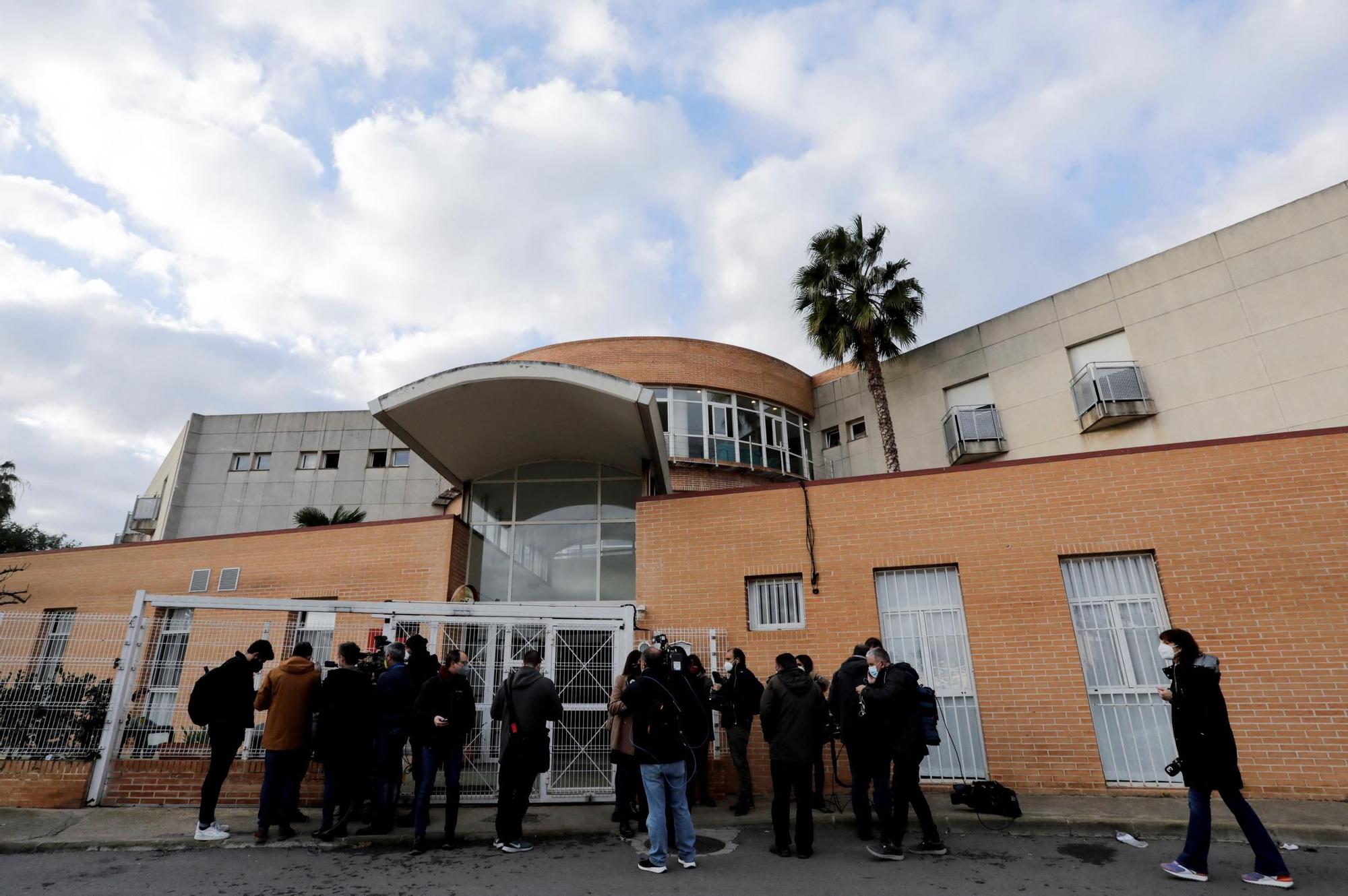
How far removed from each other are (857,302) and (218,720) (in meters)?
17.4

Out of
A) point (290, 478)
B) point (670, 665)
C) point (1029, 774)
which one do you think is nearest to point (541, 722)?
point (670, 665)

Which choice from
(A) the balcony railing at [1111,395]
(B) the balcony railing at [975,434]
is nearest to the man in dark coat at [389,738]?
(B) the balcony railing at [975,434]

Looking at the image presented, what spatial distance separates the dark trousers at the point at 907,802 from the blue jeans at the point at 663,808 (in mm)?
1667

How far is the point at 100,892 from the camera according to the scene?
445 centimetres

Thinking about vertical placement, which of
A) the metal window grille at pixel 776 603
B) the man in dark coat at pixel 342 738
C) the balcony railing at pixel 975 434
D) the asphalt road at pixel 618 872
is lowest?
the asphalt road at pixel 618 872

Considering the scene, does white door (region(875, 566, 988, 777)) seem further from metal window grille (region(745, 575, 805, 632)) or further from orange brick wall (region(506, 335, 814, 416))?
orange brick wall (region(506, 335, 814, 416))

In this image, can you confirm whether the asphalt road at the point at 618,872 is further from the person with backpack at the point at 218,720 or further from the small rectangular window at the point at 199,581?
the small rectangular window at the point at 199,581

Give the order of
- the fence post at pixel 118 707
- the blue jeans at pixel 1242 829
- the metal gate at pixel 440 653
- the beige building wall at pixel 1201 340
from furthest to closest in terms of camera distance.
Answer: the beige building wall at pixel 1201 340
the metal gate at pixel 440 653
the fence post at pixel 118 707
the blue jeans at pixel 1242 829

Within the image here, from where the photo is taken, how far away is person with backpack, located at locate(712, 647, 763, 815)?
7277mm

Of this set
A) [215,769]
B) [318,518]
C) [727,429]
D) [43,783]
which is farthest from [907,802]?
[318,518]

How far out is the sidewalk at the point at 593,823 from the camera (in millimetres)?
5684

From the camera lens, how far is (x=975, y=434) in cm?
1725

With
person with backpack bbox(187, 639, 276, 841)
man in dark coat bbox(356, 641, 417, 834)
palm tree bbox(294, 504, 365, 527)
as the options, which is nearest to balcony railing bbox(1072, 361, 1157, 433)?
man in dark coat bbox(356, 641, 417, 834)

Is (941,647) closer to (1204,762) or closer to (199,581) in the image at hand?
(1204,762)
